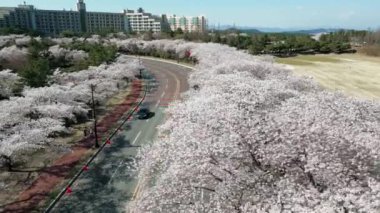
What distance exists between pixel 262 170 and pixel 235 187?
195 cm

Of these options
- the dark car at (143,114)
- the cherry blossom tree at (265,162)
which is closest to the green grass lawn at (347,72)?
the dark car at (143,114)

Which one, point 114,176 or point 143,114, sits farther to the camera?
point 143,114

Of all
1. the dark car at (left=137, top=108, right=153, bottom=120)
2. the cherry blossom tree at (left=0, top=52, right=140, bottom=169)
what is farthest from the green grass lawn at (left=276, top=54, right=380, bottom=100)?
the cherry blossom tree at (left=0, top=52, right=140, bottom=169)

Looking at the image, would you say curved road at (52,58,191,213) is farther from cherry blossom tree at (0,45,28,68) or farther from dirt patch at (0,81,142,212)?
cherry blossom tree at (0,45,28,68)

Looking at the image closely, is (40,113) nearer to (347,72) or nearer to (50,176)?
(50,176)

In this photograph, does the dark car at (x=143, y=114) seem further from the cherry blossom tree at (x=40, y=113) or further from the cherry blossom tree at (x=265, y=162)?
the cherry blossom tree at (x=265, y=162)

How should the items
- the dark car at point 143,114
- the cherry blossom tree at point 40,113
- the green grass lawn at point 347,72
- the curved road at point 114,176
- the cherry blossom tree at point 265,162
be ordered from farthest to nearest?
the green grass lawn at point 347,72, the dark car at point 143,114, the cherry blossom tree at point 40,113, the curved road at point 114,176, the cherry blossom tree at point 265,162

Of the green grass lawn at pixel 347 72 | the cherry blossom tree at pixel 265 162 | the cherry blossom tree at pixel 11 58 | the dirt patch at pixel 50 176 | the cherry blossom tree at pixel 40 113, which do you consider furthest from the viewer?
the cherry blossom tree at pixel 11 58

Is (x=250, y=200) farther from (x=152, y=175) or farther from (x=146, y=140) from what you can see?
(x=146, y=140)

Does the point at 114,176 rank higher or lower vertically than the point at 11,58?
lower

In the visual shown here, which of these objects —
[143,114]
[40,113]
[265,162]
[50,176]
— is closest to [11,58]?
[143,114]

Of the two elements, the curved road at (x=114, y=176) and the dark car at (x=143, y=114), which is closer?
the curved road at (x=114, y=176)

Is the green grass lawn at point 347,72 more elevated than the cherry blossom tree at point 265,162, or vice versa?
the cherry blossom tree at point 265,162

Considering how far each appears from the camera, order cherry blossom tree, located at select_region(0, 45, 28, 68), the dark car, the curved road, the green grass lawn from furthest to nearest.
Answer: cherry blossom tree, located at select_region(0, 45, 28, 68), the green grass lawn, the dark car, the curved road
